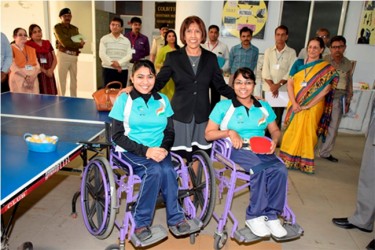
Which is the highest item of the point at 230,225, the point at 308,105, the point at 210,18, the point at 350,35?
the point at 210,18

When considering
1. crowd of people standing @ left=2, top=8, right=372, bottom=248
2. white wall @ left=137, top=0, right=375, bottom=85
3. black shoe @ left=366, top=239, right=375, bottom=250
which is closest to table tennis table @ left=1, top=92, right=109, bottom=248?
crowd of people standing @ left=2, top=8, right=372, bottom=248

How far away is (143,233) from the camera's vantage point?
6.58 ft

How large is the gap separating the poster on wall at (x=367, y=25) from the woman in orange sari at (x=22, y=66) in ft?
16.6

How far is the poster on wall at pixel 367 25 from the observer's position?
→ 5441 millimetres

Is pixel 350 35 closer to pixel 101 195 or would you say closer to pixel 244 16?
pixel 244 16

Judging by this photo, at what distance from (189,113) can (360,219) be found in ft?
4.99

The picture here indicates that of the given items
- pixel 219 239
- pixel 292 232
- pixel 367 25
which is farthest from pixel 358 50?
pixel 219 239

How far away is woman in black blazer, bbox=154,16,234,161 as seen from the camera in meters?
2.42

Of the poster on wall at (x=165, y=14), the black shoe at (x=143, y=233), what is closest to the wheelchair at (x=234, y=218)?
the black shoe at (x=143, y=233)

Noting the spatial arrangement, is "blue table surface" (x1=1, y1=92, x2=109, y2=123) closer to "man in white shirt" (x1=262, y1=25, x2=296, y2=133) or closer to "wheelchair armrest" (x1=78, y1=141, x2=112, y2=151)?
"wheelchair armrest" (x1=78, y1=141, x2=112, y2=151)

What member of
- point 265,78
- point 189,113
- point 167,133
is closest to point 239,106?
point 189,113

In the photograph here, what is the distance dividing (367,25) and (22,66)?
526cm

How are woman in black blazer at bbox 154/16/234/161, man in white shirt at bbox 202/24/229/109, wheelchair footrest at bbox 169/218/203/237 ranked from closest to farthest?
wheelchair footrest at bbox 169/218/203/237 < woman in black blazer at bbox 154/16/234/161 < man in white shirt at bbox 202/24/229/109

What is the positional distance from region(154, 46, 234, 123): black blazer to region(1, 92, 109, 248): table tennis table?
0.61 meters
